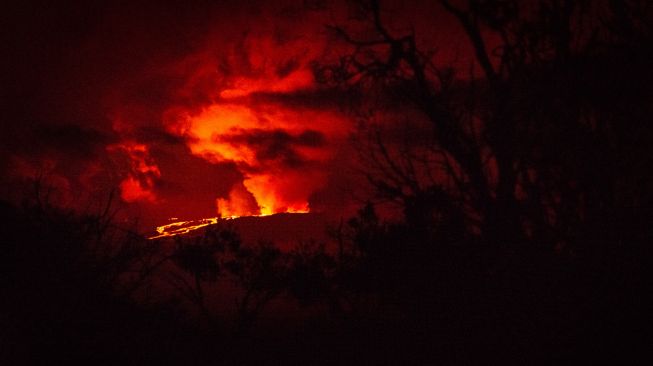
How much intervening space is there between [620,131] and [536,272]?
256cm

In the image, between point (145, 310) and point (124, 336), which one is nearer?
point (124, 336)

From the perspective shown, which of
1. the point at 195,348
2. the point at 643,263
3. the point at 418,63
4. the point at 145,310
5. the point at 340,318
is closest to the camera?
the point at 643,263

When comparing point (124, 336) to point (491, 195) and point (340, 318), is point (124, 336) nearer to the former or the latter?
point (491, 195)

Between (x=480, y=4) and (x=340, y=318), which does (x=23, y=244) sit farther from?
(x=340, y=318)

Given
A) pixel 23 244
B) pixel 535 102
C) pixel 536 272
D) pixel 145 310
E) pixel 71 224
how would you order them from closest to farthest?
pixel 536 272, pixel 535 102, pixel 23 244, pixel 71 224, pixel 145 310

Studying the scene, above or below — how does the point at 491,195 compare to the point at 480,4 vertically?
below

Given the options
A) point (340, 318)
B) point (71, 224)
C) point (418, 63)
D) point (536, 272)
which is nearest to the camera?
point (536, 272)

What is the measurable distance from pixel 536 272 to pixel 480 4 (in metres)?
4.73

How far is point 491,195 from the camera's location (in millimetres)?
9750

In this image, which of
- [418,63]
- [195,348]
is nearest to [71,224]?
[195,348]

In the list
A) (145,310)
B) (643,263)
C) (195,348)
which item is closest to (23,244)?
(145,310)

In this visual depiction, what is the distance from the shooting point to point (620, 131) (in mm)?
8664

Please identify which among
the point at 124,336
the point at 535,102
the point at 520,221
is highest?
the point at 535,102

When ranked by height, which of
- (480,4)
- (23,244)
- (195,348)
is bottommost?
(195,348)
